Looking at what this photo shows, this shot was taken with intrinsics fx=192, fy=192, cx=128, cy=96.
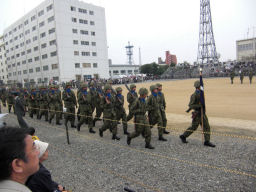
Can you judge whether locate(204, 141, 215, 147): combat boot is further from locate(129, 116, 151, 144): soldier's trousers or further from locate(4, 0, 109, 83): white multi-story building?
locate(4, 0, 109, 83): white multi-story building

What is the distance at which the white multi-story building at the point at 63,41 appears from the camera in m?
43.1

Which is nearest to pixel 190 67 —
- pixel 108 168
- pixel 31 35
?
pixel 31 35

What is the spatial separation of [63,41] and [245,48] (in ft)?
188

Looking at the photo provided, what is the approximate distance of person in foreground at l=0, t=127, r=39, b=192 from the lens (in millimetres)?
1134

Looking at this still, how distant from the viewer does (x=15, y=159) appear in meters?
1.19

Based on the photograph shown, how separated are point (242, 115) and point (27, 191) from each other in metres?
9.81

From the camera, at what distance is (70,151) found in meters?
6.00

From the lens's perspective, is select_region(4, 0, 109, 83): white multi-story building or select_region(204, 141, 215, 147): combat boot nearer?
select_region(204, 141, 215, 147): combat boot

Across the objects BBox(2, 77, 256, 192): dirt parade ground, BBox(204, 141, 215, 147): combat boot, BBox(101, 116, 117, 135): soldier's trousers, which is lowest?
BBox(2, 77, 256, 192): dirt parade ground

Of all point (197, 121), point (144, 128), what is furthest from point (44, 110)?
point (197, 121)

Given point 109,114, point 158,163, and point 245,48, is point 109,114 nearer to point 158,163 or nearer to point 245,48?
point 158,163

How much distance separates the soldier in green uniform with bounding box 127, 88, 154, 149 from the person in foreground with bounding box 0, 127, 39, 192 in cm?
468

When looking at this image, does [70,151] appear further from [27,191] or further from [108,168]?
[27,191]

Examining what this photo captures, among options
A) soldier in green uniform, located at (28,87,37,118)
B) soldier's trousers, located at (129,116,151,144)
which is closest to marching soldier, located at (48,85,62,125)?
soldier in green uniform, located at (28,87,37,118)
